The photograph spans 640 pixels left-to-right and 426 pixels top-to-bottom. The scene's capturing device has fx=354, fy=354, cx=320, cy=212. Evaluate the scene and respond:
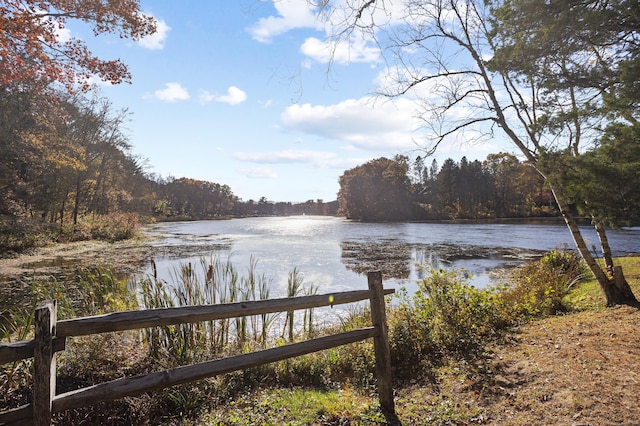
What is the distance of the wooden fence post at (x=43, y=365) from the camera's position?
2205mm

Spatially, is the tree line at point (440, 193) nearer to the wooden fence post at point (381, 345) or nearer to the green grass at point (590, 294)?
the green grass at point (590, 294)

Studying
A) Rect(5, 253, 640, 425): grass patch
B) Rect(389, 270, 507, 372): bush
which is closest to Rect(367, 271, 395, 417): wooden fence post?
Rect(5, 253, 640, 425): grass patch

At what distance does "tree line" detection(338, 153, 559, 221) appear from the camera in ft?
207

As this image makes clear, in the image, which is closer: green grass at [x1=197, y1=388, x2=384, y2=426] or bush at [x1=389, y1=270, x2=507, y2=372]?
green grass at [x1=197, y1=388, x2=384, y2=426]

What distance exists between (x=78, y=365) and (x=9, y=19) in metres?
6.54

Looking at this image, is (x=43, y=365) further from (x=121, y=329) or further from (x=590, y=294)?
(x=590, y=294)

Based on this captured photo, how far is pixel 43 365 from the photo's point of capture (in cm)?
221

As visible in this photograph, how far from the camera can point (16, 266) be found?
14578mm

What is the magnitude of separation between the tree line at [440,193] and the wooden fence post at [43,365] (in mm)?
63365

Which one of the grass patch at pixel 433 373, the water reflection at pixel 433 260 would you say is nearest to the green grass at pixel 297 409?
the grass patch at pixel 433 373

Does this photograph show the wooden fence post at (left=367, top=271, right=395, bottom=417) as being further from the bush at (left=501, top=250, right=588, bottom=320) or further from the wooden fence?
the bush at (left=501, top=250, right=588, bottom=320)

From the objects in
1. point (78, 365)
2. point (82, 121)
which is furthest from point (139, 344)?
point (82, 121)

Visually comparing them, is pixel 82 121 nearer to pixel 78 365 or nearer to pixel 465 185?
pixel 78 365

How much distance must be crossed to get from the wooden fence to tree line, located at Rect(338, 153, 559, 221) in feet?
203
